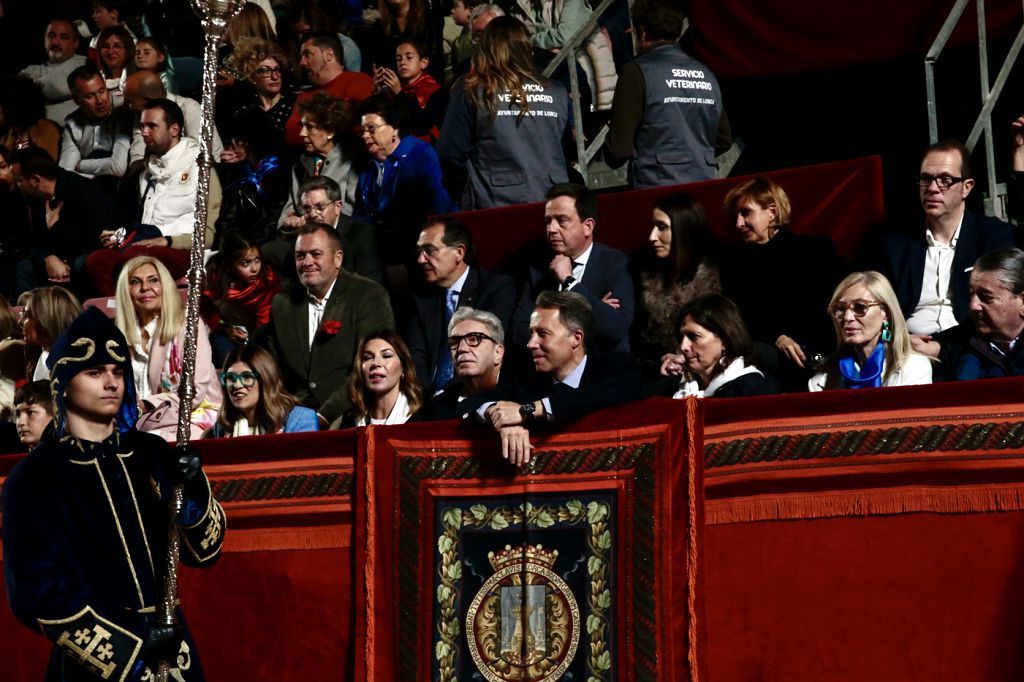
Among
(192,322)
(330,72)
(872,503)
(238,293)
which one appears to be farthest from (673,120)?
(192,322)

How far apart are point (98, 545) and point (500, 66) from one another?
4598mm

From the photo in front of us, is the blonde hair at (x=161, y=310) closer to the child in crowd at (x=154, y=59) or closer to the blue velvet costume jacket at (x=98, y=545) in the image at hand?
the blue velvet costume jacket at (x=98, y=545)

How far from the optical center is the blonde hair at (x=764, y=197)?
28.9 feet

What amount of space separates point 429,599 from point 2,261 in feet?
23.2

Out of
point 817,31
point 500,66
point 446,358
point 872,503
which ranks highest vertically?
point 817,31

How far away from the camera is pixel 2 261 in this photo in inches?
527

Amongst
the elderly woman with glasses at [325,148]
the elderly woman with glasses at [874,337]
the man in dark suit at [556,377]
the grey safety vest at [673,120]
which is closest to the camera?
the man in dark suit at [556,377]

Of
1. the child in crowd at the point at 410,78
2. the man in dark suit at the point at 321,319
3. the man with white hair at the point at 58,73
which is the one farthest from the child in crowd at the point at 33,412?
the man with white hair at the point at 58,73

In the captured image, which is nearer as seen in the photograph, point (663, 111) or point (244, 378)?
point (244, 378)

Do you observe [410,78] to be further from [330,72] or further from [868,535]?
[868,535]

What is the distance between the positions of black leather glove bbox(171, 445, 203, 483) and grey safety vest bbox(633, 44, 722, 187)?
4.50m

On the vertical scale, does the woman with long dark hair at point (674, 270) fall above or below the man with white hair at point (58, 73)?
below

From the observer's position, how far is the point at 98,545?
662cm

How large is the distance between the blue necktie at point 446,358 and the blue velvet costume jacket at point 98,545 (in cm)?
256
